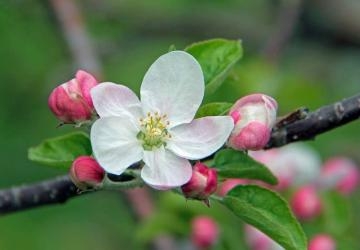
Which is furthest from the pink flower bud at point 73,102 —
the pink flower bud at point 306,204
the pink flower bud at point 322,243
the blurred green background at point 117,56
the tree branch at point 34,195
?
the blurred green background at point 117,56

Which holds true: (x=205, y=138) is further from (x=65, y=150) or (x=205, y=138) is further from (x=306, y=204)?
(x=306, y=204)

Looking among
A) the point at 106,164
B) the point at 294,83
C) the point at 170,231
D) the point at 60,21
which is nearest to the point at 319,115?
the point at 106,164

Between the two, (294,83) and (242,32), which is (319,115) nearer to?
(294,83)

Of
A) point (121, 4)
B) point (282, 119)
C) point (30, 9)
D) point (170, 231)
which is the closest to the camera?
point (282, 119)

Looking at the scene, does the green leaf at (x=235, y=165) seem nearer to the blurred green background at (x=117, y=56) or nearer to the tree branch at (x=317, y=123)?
the tree branch at (x=317, y=123)

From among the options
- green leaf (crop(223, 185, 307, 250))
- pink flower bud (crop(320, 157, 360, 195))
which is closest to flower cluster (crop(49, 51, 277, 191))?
green leaf (crop(223, 185, 307, 250))

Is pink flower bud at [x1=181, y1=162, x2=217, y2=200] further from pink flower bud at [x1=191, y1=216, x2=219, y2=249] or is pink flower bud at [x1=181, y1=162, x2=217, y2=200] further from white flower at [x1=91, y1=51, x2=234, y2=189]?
pink flower bud at [x1=191, y1=216, x2=219, y2=249]

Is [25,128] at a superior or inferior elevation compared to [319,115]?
inferior
